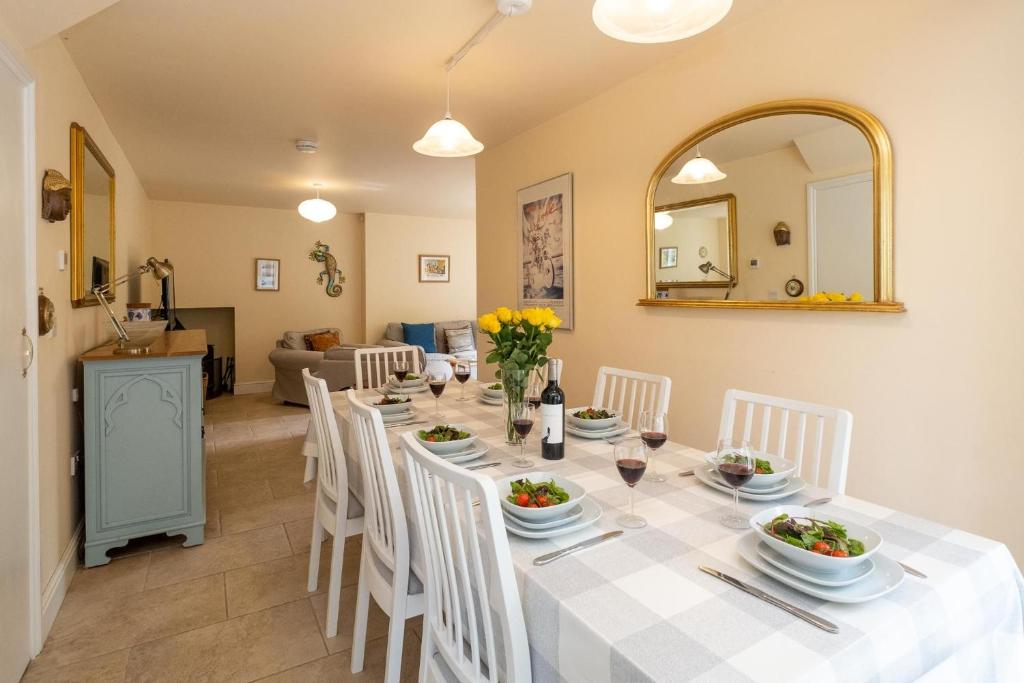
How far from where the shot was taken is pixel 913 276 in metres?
1.82

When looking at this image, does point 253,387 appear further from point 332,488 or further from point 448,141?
point 448,141

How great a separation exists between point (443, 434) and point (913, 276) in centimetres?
169

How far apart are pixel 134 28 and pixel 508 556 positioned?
2768 millimetres

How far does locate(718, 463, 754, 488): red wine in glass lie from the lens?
1094 mm

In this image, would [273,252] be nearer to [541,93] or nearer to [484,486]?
[541,93]

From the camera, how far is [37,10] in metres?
1.63

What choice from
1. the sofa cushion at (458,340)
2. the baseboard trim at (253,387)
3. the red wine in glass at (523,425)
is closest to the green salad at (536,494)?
the red wine in glass at (523,425)

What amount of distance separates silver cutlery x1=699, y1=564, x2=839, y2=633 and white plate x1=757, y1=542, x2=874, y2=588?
0.06 m

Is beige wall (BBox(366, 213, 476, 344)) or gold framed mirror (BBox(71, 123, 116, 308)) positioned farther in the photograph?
beige wall (BBox(366, 213, 476, 344))

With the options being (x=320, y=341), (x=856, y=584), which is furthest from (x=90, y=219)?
(x=320, y=341)

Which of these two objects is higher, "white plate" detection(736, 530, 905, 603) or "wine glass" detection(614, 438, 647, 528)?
"wine glass" detection(614, 438, 647, 528)

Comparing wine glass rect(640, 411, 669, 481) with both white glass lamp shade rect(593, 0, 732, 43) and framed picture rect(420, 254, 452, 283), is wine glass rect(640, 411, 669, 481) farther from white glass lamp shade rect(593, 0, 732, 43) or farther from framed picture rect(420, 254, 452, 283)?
framed picture rect(420, 254, 452, 283)

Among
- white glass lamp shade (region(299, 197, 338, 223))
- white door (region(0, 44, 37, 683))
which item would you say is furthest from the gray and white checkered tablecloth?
white glass lamp shade (region(299, 197, 338, 223))

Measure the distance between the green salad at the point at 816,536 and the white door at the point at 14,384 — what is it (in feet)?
6.75
